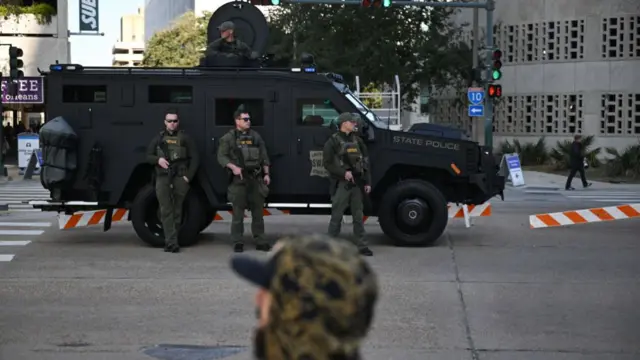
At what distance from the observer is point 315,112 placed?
14.1 meters

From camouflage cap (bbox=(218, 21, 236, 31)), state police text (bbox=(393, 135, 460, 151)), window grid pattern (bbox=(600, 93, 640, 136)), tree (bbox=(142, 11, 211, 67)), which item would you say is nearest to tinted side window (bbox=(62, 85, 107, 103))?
camouflage cap (bbox=(218, 21, 236, 31))

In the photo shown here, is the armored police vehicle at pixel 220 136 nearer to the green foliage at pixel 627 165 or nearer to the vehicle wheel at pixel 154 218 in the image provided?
the vehicle wheel at pixel 154 218

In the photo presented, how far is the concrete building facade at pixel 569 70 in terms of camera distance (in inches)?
1769

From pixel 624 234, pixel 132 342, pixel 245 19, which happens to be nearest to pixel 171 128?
pixel 245 19

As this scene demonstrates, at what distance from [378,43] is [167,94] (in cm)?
2791

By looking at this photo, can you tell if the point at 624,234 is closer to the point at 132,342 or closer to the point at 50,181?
the point at 50,181

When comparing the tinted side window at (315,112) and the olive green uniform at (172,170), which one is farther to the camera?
the tinted side window at (315,112)

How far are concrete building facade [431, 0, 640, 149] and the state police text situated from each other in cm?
3181

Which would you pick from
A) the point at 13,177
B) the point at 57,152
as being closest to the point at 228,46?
the point at 57,152

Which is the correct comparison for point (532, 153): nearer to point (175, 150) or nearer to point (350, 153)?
point (350, 153)

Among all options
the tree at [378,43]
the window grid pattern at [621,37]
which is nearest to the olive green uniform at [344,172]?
the tree at [378,43]

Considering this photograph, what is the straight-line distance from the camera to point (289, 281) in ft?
8.93

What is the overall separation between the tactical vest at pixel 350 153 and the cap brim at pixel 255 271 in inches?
397

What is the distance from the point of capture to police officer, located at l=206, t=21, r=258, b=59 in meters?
14.6
